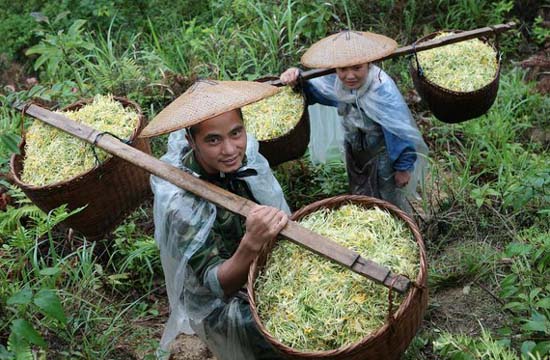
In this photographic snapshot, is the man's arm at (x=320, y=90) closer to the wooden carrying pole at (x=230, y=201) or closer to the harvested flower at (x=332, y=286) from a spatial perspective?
the wooden carrying pole at (x=230, y=201)

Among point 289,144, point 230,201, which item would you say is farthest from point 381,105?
point 230,201

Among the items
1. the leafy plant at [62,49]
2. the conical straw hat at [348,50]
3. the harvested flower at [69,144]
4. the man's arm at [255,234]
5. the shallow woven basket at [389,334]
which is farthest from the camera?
the leafy plant at [62,49]

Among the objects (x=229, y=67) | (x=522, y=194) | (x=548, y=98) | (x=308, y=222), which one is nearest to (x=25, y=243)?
(x=308, y=222)

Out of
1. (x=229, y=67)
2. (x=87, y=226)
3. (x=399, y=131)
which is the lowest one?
(x=229, y=67)

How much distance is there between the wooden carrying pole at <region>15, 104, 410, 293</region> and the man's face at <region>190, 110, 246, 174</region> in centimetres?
13

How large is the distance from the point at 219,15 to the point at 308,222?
193 inches

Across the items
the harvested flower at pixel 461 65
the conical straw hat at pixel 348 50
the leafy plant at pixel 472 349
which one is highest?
the conical straw hat at pixel 348 50

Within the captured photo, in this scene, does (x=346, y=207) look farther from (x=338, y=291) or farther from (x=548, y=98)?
(x=548, y=98)

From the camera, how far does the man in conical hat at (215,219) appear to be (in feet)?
7.99

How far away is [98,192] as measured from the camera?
3.19 meters

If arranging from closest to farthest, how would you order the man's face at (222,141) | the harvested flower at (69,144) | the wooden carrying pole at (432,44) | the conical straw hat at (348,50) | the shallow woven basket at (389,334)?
the shallow woven basket at (389,334)
the man's face at (222,141)
the harvested flower at (69,144)
the conical straw hat at (348,50)
the wooden carrying pole at (432,44)

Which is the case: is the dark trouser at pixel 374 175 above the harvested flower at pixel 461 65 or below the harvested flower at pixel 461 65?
below

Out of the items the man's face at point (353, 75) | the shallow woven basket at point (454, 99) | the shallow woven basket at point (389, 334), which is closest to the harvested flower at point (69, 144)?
the man's face at point (353, 75)

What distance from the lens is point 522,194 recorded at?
338cm
